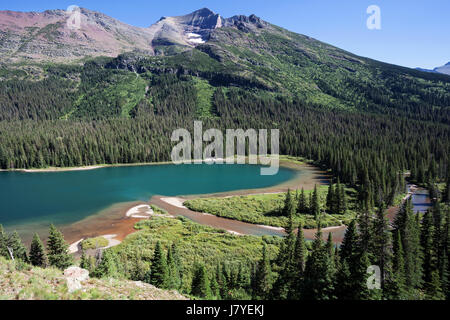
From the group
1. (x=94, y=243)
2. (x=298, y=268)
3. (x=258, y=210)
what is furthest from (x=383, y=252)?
(x=94, y=243)

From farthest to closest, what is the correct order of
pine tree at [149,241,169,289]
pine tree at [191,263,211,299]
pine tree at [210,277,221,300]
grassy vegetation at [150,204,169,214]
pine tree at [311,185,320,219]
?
grassy vegetation at [150,204,169,214] → pine tree at [311,185,320,219] → pine tree at [210,277,221,300] → pine tree at [149,241,169,289] → pine tree at [191,263,211,299]

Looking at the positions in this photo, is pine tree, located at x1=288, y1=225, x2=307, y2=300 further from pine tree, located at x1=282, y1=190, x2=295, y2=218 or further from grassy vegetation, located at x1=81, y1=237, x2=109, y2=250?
grassy vegetation, located at x1=81, y1=237, x2=109, y2=250

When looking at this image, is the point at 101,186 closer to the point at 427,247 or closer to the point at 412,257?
the point at 412,257

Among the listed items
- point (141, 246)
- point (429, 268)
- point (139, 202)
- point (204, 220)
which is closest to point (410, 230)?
point (429, 268)

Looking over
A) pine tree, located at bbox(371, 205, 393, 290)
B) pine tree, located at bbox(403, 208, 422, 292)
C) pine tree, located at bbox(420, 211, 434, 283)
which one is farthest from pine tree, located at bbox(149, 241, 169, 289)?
pine tree, located at bbox(420, 211, 434, 283)

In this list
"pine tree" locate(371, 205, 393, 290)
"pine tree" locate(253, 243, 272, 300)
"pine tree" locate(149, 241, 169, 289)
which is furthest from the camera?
"pine tree" locate(253, 243, 272, 300)
